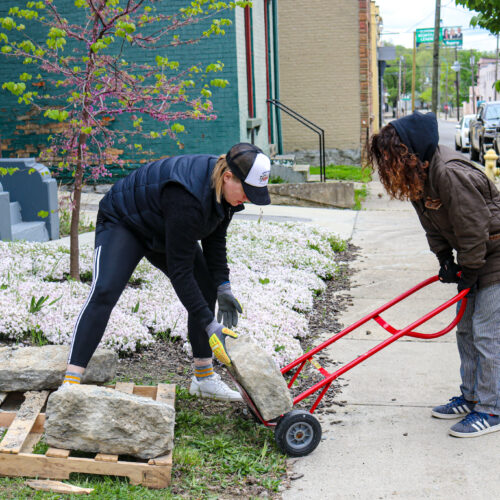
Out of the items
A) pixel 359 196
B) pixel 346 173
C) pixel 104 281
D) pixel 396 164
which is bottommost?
pixel 359 196

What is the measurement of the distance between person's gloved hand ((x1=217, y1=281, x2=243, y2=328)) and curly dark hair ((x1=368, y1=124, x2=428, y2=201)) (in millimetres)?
1127

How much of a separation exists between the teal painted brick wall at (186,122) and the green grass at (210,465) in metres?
9.22

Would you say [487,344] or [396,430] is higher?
[487,344]

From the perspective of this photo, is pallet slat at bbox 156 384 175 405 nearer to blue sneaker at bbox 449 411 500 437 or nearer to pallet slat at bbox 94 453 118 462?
pallet slat at bbox 94 453 118 462

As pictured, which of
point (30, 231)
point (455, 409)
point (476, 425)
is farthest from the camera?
point (30, 231)

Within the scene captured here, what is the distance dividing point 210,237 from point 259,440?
A: 47.3 inches

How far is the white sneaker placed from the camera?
4492 mm

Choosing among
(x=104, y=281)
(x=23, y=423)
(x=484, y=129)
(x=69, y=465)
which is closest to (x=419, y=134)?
(x=104, y=281)

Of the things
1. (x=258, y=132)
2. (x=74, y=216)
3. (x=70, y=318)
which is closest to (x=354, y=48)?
(x=258, y=132)

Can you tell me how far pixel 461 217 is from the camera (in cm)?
376

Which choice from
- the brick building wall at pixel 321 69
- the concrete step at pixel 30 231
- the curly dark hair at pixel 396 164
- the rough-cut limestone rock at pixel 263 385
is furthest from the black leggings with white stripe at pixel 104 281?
the brick building wall at pixel 321 69

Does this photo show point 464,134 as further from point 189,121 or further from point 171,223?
point 171,223

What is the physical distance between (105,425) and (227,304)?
44.3 inches

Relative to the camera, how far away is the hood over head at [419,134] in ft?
12.4
